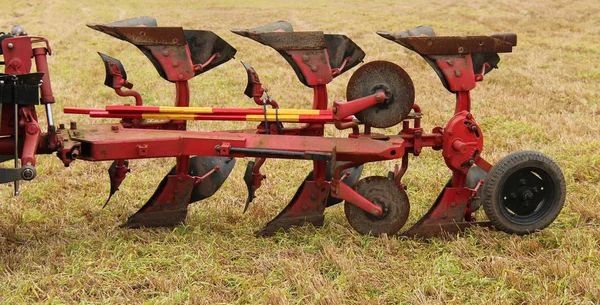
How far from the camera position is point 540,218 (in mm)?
4602

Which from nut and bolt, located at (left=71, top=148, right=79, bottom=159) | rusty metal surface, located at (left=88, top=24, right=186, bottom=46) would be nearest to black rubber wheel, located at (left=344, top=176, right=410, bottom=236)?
rusty metal surface, located at (left=88, top=24, right=186, bottom=46)

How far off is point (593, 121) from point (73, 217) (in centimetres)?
607

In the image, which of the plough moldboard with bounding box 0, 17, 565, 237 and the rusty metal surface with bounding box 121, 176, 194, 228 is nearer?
the plough moldboard with bounding box 0, 17, 565, 237

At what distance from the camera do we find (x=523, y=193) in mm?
4582

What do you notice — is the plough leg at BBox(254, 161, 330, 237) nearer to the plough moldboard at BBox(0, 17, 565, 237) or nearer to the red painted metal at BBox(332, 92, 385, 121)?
the plough moldboard at BBox(0, 17, 565, 237)

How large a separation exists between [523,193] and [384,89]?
1.18 m

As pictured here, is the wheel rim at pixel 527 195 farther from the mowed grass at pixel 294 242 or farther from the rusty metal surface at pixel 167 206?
the rusty metal surface at pixel 167 206

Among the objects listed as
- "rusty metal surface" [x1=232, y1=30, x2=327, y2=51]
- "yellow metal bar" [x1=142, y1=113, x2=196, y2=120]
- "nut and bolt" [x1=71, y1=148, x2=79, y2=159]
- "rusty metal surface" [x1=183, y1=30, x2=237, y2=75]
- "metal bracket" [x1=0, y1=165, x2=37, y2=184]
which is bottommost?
"metal bracket" [x1=0, y1=165, x2=37, y2=184]

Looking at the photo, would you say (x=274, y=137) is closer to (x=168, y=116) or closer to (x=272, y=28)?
(x=168, y=116)

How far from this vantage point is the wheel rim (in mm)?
4574

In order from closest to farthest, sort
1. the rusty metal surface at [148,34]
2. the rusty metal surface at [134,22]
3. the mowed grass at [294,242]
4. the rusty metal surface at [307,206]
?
the mowed grass at [294,242], the rusty metal surface at [148,34], the rusty metal surface at [134,22], the rusty metal surface at [307,206]

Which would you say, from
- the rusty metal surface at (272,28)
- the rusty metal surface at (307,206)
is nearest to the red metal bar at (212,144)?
the rusty metal surface at (307,206)

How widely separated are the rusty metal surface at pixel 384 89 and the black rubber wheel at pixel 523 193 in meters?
0.74

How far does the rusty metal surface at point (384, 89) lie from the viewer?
4.40 meters
